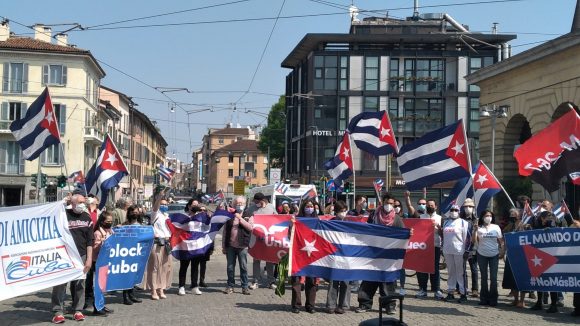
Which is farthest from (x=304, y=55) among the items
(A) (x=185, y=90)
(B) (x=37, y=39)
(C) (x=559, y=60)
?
(C) (x=559, y=60)

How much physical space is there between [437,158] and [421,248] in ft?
5.99

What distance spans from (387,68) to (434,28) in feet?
23.6

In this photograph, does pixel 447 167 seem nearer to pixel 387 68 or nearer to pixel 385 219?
pixel 385 219

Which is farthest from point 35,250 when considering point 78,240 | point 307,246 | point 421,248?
point 421,248

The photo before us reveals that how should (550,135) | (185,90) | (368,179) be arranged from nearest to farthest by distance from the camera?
(550,135)
(185,90)
(368,179)

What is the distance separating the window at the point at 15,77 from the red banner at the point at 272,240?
51.0 m

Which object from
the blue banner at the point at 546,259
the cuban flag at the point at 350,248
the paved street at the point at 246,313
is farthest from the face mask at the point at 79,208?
the blue banner at the point at 546,259

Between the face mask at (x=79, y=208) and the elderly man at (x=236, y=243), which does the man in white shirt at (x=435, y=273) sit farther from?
the face mask at (x=79, y=208)

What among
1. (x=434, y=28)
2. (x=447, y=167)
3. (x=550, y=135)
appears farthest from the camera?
(x=434, y=28)

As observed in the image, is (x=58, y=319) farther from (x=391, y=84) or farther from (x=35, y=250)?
(x=391, y=84)

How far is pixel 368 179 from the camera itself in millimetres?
62781

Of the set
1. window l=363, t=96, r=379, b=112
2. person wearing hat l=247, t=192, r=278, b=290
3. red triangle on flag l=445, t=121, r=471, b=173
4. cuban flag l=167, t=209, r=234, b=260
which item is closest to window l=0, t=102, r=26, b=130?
window l=363, t=96, r=379, b=112

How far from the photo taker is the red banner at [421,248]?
14.0 metres

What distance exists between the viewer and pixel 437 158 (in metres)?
13.9
